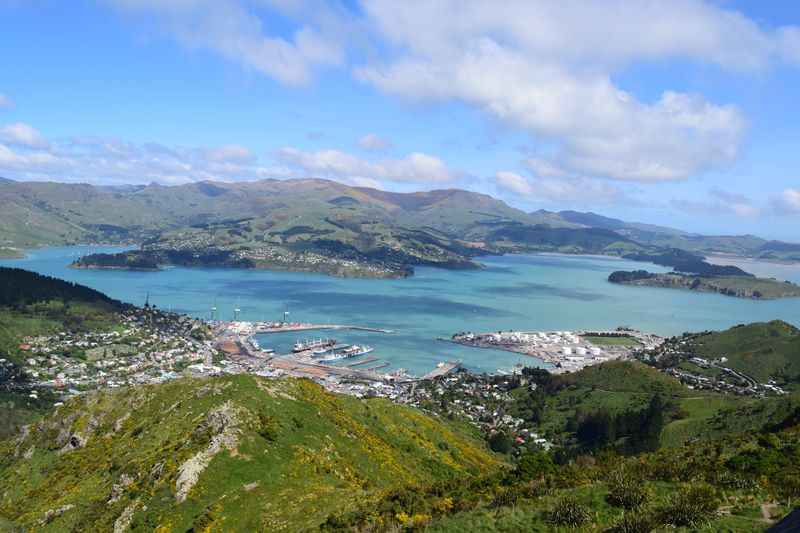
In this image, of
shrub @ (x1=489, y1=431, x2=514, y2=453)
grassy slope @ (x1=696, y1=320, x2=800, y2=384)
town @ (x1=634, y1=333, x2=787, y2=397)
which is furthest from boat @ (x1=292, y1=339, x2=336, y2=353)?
grassy slope @ (x1=696, y1=320, x2=800, y2=384)

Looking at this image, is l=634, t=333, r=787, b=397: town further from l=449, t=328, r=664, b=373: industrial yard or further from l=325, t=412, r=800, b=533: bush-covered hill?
l=325, t=412, r=800, b=533: bush-covered hill

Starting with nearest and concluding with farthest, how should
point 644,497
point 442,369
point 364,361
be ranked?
point 644,497 < point 442,369 < point 364,361

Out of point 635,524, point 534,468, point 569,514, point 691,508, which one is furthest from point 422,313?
point 635,524

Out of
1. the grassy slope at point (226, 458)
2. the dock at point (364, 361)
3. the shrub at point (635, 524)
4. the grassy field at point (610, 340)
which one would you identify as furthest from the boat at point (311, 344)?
the shrub at point (635, 524)

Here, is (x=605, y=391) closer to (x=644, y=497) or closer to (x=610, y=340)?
(x=610, y=340)

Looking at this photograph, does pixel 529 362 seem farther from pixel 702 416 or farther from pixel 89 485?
pixel 89 485

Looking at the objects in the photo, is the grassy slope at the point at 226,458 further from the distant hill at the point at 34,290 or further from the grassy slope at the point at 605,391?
the distant hill at the point at 34,290
